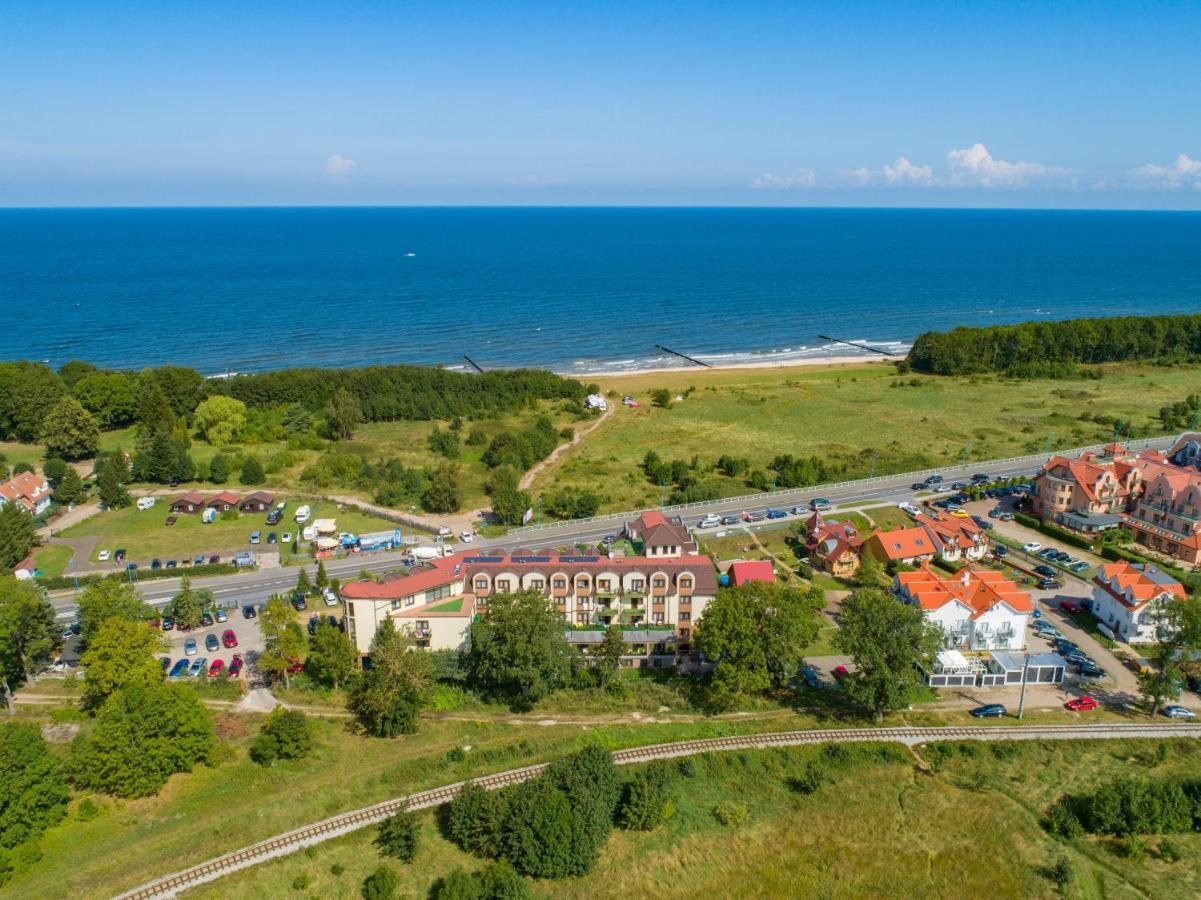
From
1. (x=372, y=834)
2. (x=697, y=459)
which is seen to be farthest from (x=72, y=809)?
(x=697, y=459)

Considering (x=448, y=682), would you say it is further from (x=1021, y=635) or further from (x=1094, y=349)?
(x=1094, y=349)

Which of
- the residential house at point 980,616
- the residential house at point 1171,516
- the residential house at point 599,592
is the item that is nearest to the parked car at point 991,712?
the residential house at point 980,616

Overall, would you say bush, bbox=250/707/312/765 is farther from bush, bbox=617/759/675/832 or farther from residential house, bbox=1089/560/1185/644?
residential house, bbox=1089/560/1185/644

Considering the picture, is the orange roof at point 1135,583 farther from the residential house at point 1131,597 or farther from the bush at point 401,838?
the bush at point 401,838

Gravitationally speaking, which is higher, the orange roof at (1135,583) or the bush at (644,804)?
the orange roof at (1135,583)

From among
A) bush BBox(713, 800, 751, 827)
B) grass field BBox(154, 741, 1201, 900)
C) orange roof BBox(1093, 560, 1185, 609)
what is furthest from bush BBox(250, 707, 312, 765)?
orange roof BBox(1093, 560, 1185, 609)

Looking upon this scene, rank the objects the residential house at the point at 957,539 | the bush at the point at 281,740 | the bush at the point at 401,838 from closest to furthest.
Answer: the bush at the point at 401,838
the bush at the point at 281,740
the residential house at the point at 957,539

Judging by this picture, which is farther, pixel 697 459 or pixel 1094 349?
pixel 1094 349
